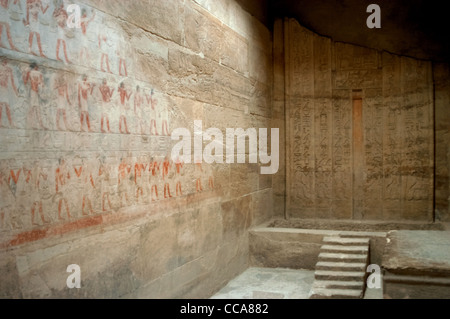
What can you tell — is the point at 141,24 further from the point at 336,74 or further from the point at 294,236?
the point at 336,74

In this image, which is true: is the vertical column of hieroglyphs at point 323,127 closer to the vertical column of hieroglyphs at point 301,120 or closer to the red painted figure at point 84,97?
the vertical column of hieroglyphs at point 301,120

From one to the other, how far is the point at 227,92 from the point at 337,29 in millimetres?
2601

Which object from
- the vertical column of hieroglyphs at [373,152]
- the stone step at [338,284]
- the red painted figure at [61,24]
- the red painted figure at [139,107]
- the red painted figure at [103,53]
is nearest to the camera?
the red painted figure at [61,24]

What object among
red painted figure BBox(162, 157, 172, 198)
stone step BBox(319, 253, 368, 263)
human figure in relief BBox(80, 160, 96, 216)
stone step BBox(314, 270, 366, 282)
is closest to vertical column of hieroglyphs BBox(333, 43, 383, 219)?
stone step BBox(319, 253, 368, 263)

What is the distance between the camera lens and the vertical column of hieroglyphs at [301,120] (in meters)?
7.05

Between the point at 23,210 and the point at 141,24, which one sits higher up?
the point at 141,24

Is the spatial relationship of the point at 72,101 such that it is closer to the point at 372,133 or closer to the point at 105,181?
the point at 105,181

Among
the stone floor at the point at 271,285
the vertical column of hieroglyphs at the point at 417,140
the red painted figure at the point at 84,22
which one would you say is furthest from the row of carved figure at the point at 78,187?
the vertical column of hieroglyphs at the point at 417,140

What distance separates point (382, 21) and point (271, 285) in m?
4.33

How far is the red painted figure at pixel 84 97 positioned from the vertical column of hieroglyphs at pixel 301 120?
438 cm

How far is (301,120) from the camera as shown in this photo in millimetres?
7078

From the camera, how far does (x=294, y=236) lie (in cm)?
600

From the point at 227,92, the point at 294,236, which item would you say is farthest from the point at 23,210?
the point at 294,236

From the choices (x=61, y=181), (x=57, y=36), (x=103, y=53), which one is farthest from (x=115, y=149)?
(x=57, y=36)
